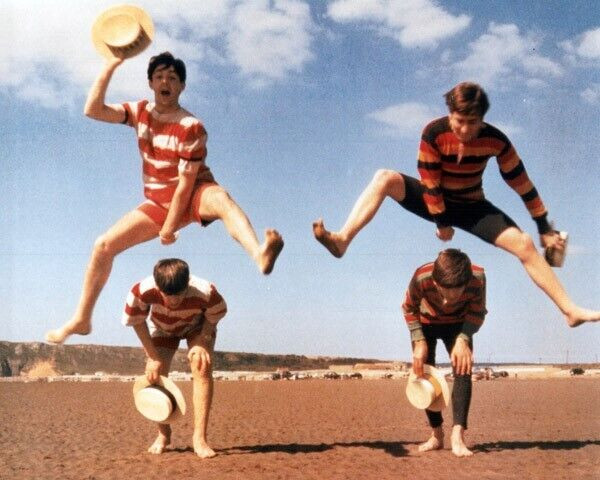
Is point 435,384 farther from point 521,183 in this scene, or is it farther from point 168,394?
point 168,394

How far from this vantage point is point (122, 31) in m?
5.01

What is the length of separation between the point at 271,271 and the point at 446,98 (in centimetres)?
187

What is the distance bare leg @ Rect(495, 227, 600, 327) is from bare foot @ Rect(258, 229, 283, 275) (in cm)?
183

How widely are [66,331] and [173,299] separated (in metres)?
1.22

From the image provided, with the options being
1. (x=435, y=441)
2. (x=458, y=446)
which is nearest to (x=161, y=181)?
(x=458, y=446)

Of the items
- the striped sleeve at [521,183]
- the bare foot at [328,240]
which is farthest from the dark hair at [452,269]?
the bare foot at [328,240]

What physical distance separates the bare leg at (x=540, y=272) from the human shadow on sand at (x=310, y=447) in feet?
7.79

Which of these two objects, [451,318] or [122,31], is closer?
[122,31]

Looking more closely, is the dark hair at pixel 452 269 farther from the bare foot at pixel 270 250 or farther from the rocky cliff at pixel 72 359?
the rocky cliff at pixel 72 359

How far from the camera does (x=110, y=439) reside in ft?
29.5

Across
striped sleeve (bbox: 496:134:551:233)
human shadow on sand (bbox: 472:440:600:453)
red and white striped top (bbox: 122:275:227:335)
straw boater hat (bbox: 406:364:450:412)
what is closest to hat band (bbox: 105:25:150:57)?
red and white striped top (bbox: 122:275:227:335)

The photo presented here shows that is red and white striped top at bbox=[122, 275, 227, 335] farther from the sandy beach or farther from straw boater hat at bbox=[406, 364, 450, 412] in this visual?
straw boater hat at bbox=[406, 364, 450, 412]

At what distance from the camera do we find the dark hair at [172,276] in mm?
6230

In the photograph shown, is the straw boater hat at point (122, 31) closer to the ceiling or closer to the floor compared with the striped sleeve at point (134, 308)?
closer to the ceiling
